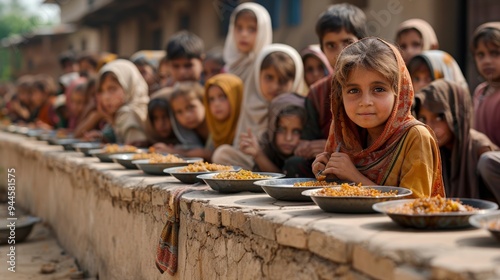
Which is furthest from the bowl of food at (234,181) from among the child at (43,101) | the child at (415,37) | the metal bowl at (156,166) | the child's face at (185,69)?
the child at (43,101)

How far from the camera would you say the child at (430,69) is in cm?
532

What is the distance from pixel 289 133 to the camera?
4840mm

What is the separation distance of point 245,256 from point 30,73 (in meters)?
32.8

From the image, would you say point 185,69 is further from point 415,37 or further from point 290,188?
point 290,188

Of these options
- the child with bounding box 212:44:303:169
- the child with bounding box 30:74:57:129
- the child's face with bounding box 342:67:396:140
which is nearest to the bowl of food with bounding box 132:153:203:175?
the child with bounding box 212:44:303:169

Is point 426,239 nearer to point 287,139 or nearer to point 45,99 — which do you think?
Answer: point 287,139

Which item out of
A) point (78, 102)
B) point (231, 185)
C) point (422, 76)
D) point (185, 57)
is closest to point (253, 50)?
point (185, 57)

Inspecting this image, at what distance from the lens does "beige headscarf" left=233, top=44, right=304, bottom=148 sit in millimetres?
5645

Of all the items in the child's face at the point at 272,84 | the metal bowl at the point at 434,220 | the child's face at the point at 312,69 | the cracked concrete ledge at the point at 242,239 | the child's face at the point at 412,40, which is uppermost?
the child's face at the point at 412,40

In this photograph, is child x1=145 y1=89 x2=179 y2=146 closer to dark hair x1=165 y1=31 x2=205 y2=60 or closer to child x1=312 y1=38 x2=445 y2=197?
dark hair x1=165 y1=31 x2=205 y2=60

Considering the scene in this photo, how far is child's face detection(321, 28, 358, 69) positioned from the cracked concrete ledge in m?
1.40

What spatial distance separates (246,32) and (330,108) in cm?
300

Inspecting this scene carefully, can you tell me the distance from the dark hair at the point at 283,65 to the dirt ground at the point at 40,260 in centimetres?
222

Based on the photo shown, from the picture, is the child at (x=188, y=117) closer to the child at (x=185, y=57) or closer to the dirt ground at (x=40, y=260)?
the child at (x=185, y=57)
